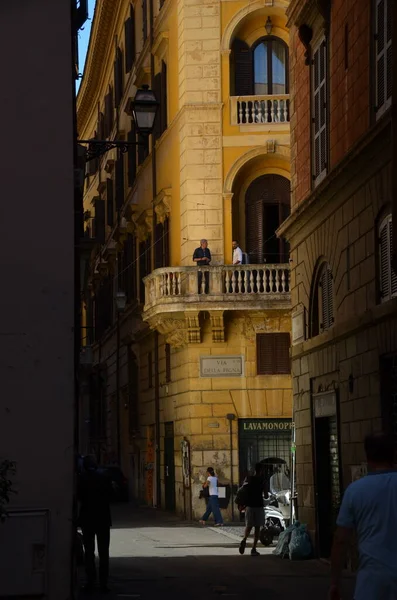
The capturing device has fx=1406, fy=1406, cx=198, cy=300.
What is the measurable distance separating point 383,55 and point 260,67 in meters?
19.4

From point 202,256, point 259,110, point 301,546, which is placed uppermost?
point 259,110

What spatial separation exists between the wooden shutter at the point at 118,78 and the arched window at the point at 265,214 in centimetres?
1555

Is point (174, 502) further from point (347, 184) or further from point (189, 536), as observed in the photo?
point (347, 184)

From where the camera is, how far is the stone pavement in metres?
18.3

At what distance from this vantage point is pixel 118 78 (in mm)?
52781

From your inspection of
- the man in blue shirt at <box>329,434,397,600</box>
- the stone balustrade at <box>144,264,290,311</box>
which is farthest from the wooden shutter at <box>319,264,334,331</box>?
the man in blue shirt at <box>329,434,397,600</box>

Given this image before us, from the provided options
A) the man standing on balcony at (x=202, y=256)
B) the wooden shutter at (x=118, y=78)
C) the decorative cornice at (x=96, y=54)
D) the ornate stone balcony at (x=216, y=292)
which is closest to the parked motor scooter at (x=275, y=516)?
the ornate stone balcony at (x=216, y=292)

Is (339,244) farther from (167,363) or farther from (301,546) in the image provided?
(167,363)

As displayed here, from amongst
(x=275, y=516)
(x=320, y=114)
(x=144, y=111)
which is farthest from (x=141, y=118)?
(x=275, y=516)

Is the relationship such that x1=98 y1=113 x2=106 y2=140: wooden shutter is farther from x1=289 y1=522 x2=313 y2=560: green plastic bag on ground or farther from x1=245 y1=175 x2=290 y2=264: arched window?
x1=289 y1=522 x2=313 y2=560: green plastic bag on ground

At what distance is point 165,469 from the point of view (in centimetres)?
4206

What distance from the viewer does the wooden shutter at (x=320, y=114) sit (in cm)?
2274

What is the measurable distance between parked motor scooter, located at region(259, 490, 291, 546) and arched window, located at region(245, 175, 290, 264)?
7.81 m

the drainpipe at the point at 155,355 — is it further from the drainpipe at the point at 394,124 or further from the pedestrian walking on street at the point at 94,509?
the drainpipe at the point at 394,124
